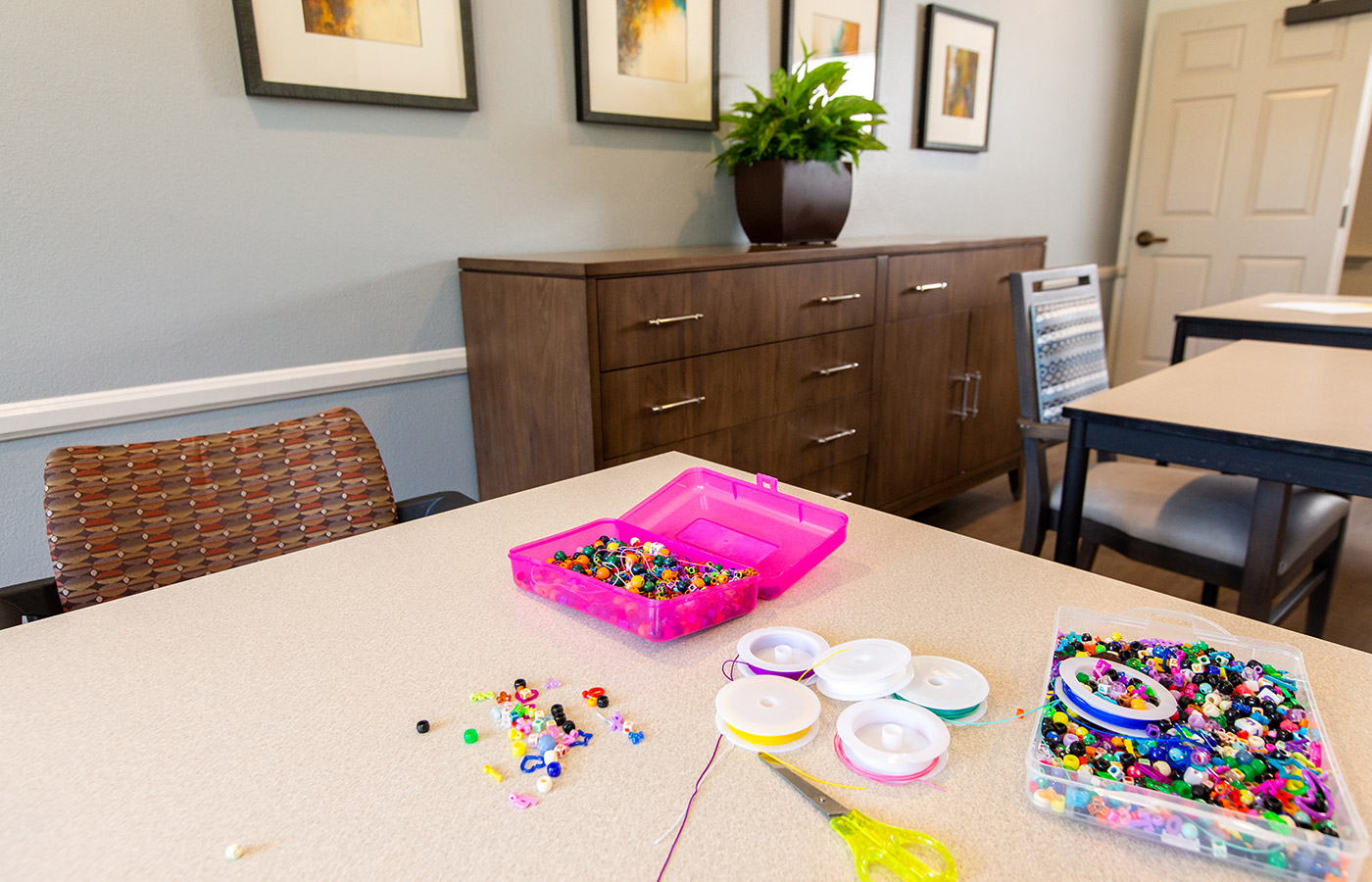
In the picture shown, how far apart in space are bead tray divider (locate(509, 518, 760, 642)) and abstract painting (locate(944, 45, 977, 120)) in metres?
3.12

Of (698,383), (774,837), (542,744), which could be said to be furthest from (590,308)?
(774,837)

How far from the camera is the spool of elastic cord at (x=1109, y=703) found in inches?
21.2

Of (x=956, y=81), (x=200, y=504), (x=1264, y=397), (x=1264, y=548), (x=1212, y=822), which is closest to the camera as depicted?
(x=1212, y=822)

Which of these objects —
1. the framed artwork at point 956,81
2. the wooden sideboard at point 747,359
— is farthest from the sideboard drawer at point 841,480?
the framed artwork at point 956,81

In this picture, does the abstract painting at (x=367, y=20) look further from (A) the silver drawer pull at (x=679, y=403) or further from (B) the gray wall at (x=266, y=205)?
(A) the silver drawer pull at (x=679, y=403)

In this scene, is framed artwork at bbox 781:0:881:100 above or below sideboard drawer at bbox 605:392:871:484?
above

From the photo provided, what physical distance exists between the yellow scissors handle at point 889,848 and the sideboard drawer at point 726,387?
1.30m

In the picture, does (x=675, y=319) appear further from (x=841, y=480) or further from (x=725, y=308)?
(x=841, y=480)

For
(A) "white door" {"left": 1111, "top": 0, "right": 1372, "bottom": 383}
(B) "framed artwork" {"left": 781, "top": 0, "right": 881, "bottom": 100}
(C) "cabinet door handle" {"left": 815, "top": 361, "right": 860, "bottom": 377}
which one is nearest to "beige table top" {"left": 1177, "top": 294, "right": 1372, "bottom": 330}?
(C) "cabinet door handle" {"left": 815, "top": 361, "right": 860, "bottom": 377}

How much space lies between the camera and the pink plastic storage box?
73 cm

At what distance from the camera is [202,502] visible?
42.4 inches

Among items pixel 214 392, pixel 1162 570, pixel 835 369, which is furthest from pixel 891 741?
pixel 1162 570

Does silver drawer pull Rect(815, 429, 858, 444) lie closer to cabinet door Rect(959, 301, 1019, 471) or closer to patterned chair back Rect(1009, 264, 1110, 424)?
patterned chair back Rect(1009, 264, 1110, 424)

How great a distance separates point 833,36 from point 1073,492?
1951mm
